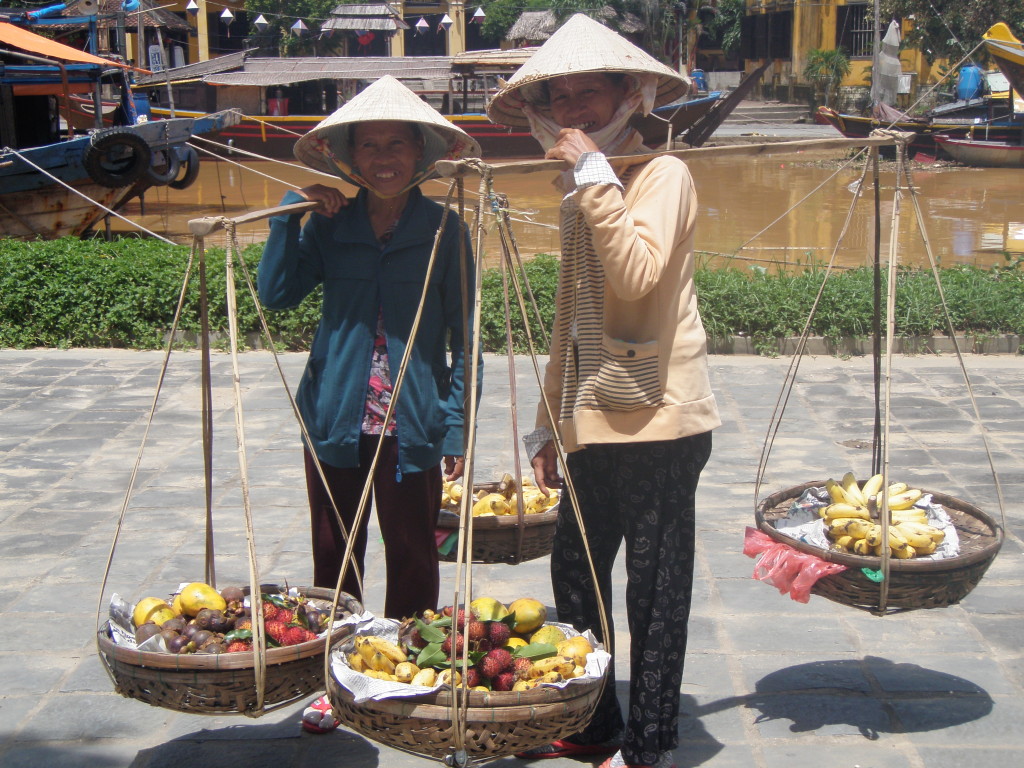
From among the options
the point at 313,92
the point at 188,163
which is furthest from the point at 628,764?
the point at 313,92

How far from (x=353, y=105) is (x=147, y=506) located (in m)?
2.41

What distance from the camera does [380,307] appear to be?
2.38 m

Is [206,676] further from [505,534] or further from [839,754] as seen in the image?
[839,754]

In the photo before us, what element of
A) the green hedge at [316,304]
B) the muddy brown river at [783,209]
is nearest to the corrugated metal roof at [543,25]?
the muddy brown river at [783,209]

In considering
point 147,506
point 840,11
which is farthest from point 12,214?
point 840,11

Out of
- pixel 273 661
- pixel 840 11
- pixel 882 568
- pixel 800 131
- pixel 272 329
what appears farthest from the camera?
pixel 840 11

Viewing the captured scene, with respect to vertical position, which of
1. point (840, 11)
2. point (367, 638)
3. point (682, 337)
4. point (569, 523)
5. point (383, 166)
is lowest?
point (367, 638)

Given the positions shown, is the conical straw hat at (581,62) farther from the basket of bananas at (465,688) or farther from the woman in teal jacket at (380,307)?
the basket of bananas at (465,688)

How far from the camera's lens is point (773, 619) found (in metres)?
3.19

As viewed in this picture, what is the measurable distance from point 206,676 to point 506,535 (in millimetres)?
1060

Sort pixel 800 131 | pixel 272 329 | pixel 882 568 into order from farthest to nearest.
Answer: pixel 800 131, pixel 272 329, pixel 882 568

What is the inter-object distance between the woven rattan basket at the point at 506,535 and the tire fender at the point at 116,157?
9391 millimetres

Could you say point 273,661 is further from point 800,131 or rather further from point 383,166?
point 800,131

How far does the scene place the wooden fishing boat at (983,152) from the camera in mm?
17484
